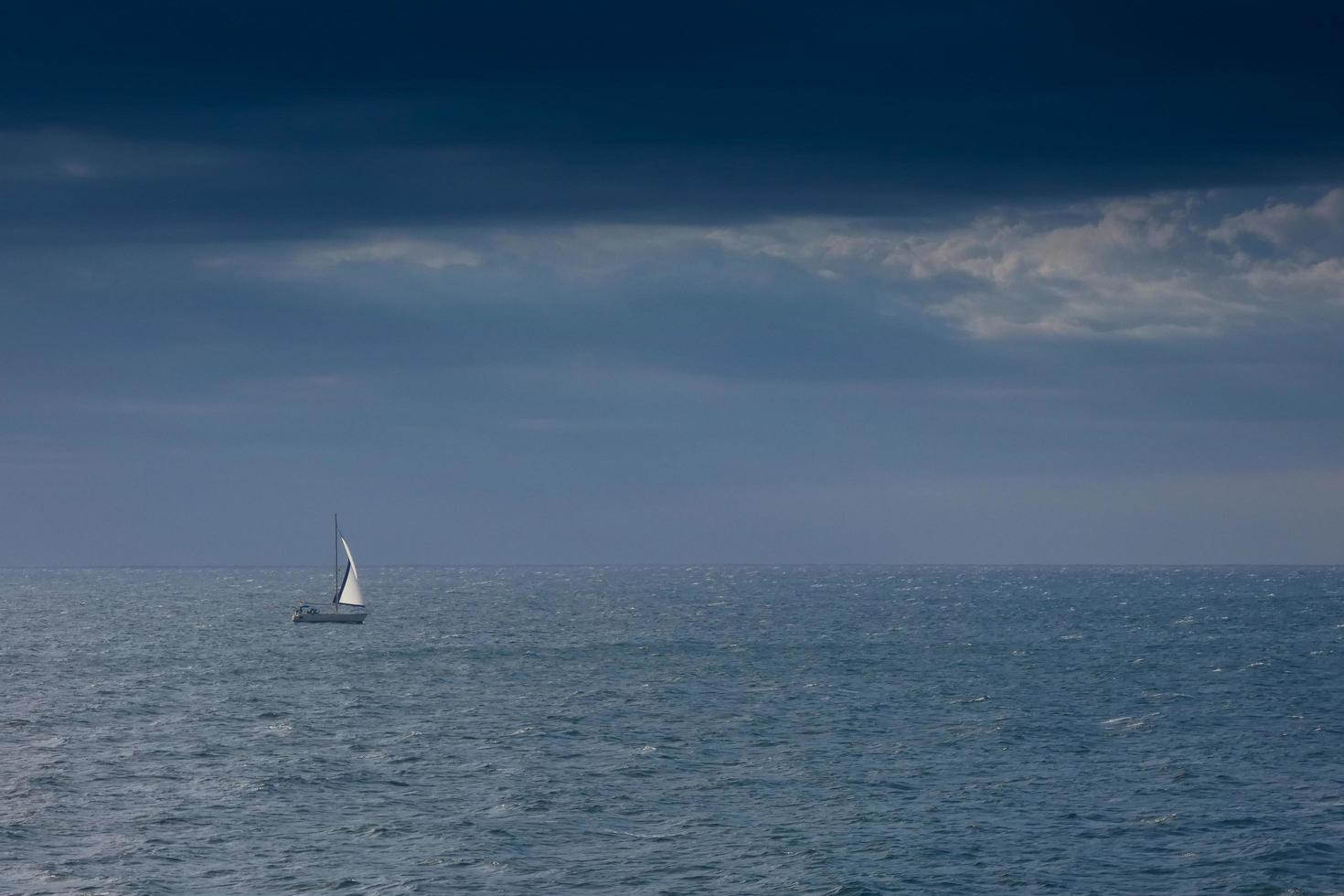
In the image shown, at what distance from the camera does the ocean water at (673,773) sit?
48.4m

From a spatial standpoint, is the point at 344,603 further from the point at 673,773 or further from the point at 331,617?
the point at 673,773

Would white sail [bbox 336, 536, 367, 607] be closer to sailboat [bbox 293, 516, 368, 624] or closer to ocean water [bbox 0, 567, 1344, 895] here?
sailboat [bbox 293, 516, 368, 624]

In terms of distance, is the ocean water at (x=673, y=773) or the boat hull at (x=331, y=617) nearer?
the ocean water at (x=673, y=773)

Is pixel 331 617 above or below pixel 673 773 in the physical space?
above

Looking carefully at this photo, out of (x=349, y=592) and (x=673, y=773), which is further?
(x=349, y=592)

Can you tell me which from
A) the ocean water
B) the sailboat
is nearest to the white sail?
the sailboat

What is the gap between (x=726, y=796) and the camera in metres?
60.7

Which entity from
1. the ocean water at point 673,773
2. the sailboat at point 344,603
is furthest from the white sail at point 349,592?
the ocean water at point 673,773

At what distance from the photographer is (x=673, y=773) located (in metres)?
66.1

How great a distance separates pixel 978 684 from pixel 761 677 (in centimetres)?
1738

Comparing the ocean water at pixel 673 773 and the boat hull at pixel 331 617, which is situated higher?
the boat hull at pixel 331 617

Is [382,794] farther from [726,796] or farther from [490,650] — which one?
[490,650]

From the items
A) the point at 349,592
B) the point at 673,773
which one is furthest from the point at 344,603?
the point at 673,773

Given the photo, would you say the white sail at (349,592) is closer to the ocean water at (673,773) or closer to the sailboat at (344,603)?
the sailboat at (344,603)
